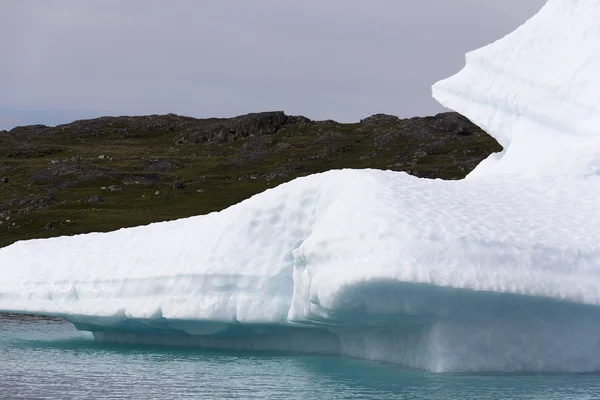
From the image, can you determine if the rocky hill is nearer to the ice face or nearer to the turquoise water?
the ice face

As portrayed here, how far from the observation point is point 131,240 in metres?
27.5

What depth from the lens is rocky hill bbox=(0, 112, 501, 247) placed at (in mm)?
96625

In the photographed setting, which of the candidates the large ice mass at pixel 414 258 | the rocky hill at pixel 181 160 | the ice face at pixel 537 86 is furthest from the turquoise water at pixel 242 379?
the rocky hill at pixel 181 160

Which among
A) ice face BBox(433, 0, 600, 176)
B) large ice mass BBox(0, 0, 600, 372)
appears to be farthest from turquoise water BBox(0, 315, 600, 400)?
ice face BBox(433, 0, 600, 176)

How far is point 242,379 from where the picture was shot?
19.9 m

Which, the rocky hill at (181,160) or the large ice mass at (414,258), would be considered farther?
the rocky hill at (181,160)

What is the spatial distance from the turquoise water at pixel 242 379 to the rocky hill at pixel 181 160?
6173cm

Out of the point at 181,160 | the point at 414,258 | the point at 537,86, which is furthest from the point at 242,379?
the point at 181,160

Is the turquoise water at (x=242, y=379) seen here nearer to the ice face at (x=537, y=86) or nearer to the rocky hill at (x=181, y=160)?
the ice face at (x=537, y=86)

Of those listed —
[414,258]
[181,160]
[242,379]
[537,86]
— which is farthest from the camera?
[181,160]

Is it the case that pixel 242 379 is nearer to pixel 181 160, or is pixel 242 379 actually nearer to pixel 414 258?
pixel 414 258

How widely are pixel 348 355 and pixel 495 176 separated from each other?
683cm

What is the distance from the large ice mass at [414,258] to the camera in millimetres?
18438

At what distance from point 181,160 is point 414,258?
4599 inches
